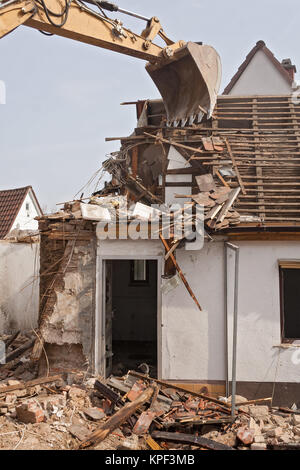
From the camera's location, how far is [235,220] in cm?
785

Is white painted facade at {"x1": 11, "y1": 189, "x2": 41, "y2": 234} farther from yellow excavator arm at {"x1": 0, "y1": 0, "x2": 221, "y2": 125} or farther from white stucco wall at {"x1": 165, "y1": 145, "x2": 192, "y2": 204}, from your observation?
yellow excavator arm at {"x1": 0, "y1": 0, "x2": 221, "y2": 125}

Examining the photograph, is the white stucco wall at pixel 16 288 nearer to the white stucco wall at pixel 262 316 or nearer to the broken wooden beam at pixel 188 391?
the broken wooden beam at pixel 188 391

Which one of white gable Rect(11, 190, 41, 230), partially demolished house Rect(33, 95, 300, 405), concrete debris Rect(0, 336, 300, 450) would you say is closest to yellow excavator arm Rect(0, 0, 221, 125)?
partially demolished house Rect(33, 95, 300, 405)

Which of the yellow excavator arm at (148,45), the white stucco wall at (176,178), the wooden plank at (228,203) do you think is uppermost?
the yellow excavator arm at (148,45)

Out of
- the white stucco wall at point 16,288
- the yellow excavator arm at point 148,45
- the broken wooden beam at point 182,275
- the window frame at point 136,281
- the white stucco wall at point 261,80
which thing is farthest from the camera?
the white stucco wall at point 261,80

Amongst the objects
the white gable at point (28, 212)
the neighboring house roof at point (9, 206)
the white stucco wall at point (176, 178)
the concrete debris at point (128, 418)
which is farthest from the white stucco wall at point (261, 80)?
the white gable at point (28, 212)

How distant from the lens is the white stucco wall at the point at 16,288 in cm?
1357

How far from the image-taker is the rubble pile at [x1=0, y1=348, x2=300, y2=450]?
587 centimetres

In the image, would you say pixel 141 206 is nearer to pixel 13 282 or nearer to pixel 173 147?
pixel 173 147

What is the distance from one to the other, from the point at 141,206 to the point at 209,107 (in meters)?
3.79

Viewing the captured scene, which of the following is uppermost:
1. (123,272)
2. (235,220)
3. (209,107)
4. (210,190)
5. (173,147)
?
(209,107)

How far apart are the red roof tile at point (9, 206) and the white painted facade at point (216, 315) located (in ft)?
45.9

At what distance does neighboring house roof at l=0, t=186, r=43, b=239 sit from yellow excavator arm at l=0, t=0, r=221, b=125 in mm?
12867
